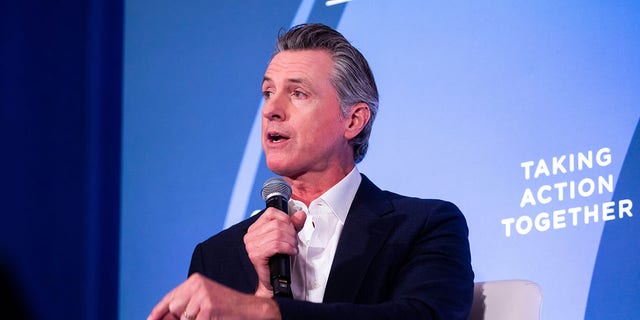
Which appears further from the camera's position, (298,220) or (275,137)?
(275,137)

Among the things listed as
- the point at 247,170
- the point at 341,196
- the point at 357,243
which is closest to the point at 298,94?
the point at 341,196

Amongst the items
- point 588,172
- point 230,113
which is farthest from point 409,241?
point 230,113

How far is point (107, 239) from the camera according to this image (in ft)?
11.8

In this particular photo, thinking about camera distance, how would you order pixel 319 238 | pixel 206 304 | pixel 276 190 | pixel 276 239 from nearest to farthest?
pixel 206 304
pixel 276 239
pixel 276 190
pixel 319 238

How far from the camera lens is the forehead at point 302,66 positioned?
7.82 feet

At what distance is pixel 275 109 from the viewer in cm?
233

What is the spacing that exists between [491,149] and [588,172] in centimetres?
31

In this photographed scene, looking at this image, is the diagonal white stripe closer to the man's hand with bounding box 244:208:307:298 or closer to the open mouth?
the open mouth

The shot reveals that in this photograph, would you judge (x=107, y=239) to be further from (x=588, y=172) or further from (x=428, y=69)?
(x=588, y=172)

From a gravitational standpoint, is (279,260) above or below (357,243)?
below

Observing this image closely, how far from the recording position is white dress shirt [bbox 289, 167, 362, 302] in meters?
2.19

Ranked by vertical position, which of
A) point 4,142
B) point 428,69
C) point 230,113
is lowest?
point 4,142

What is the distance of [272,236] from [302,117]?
1.93 ft

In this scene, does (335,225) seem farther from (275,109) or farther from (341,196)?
(275,109)
